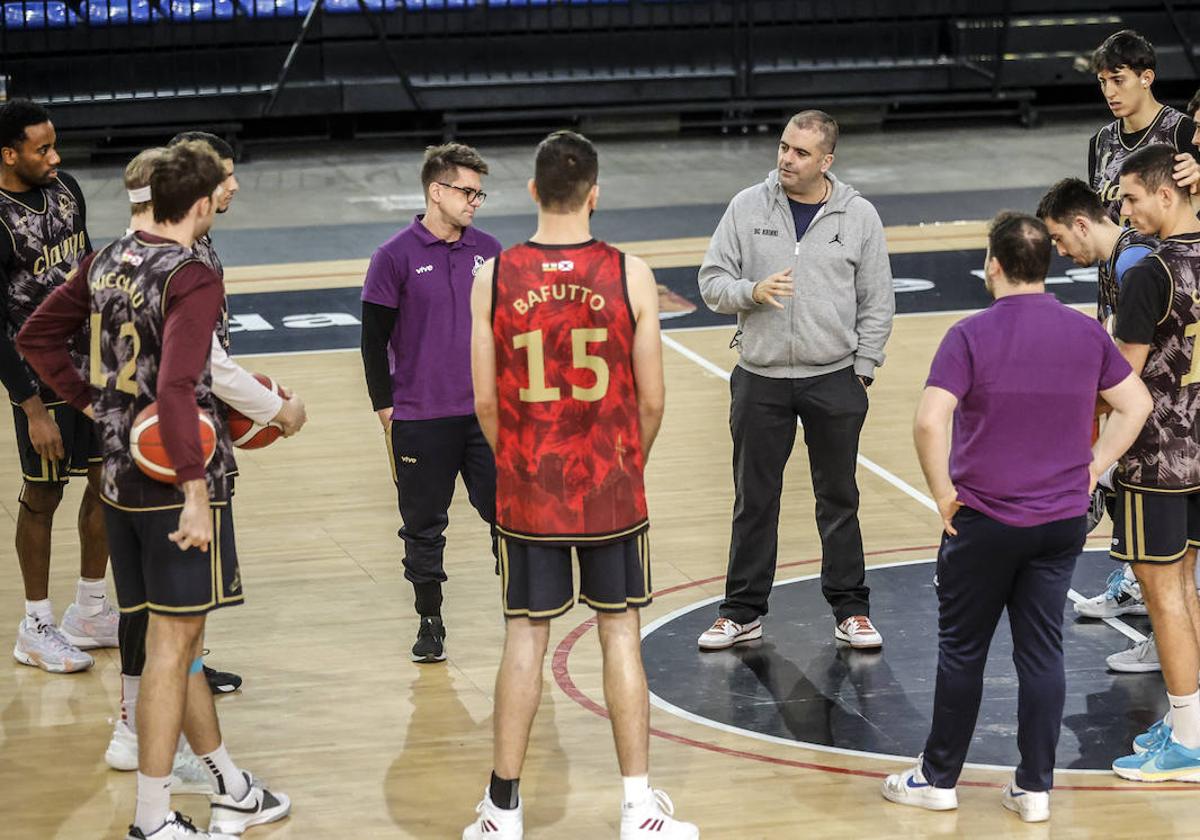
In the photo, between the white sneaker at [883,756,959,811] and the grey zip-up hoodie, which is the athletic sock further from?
the grey zip-up hoodie

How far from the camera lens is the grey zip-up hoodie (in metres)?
6.57

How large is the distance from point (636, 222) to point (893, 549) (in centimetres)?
857

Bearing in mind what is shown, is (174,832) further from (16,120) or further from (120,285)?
(16,120)

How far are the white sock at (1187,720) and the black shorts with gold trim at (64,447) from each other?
12.6 feet

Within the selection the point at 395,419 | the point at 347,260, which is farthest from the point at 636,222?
the point at 395,419

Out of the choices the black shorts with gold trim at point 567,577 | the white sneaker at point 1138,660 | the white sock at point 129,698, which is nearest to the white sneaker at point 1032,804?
the black shorts with gold trim at point 567,577

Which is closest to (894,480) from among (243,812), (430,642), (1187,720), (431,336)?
(430,642)

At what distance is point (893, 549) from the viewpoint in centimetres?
788

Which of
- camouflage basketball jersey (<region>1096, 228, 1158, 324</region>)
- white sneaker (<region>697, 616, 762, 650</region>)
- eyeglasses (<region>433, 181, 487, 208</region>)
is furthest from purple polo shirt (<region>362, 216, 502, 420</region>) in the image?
camouflage basketball jersey (<region>1096, 228, 1158, 324</region>)

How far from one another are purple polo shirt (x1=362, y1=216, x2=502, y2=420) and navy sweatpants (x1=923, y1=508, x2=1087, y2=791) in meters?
2.07

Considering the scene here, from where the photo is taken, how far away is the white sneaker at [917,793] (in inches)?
208

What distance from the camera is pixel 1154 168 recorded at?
17.9ft

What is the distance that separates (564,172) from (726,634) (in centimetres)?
242

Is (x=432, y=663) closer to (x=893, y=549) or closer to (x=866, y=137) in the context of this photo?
(x=893, y=549)
